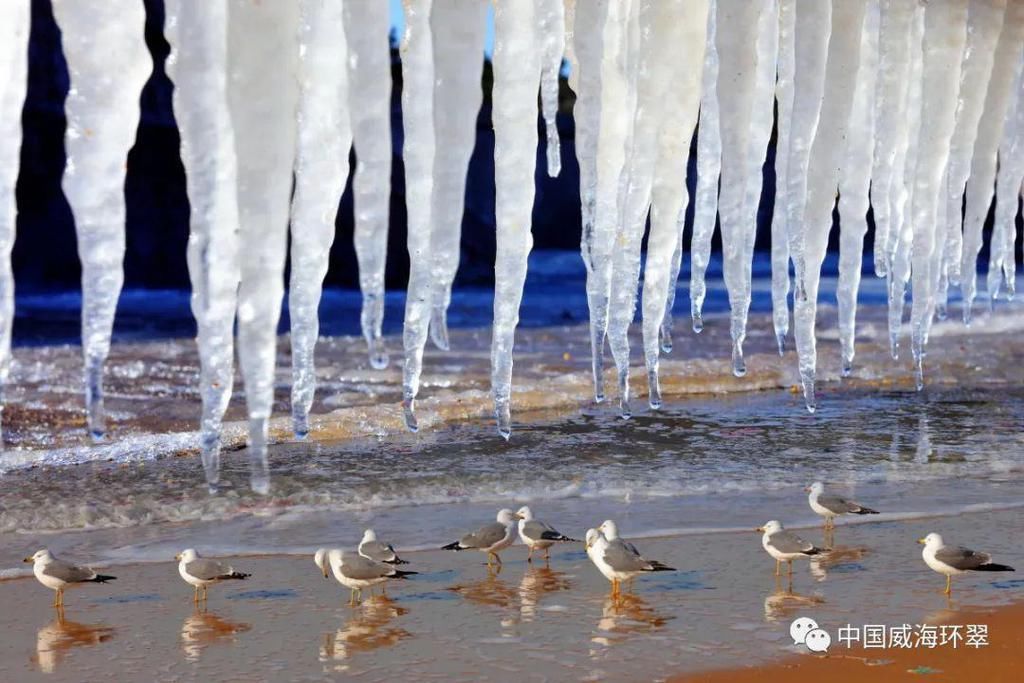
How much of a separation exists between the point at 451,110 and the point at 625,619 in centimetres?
238

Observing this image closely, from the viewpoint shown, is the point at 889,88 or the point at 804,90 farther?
the point at 889,88

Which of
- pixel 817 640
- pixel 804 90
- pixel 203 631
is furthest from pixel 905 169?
pixel 203 631

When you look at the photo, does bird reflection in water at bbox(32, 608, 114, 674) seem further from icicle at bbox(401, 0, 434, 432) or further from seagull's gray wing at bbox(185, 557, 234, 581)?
icicle at bbox(401, 0, 434, 432)

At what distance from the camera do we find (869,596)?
184 inches

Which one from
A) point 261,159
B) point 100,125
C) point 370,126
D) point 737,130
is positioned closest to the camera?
point 100,125

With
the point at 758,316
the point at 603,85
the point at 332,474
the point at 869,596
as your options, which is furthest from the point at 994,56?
the point at 758,316

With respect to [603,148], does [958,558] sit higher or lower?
lower

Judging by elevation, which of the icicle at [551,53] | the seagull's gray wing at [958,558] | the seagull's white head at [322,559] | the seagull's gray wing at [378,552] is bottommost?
the seagull's white head at [322,559]

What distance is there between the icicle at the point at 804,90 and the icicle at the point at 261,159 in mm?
1481

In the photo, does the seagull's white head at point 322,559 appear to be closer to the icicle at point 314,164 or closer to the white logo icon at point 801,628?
the white logo icon at point 801,628

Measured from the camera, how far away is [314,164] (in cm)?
246

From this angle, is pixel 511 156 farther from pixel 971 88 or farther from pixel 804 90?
pixel 971 88

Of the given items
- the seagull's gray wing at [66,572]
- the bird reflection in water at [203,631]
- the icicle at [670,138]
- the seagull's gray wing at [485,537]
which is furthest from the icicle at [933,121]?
the seagull's gray wing at [66,572]

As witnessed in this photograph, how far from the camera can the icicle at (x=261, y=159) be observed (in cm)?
228
